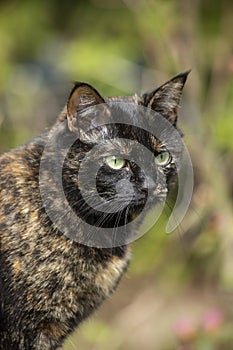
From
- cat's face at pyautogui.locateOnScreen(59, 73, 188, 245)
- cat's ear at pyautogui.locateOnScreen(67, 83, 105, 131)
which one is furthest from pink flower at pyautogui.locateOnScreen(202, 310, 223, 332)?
cat's ear at pyautogui.locateOnScreen(67, 83, 105, 131)

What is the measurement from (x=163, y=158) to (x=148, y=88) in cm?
284

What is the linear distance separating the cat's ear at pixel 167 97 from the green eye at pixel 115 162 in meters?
0.31

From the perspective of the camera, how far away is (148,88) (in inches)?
235

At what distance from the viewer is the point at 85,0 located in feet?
25.1

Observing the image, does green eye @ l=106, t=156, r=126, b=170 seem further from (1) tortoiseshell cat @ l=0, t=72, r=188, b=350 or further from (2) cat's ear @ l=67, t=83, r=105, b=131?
(2) cat's ear @ l=67, t=83, r=105, b=131

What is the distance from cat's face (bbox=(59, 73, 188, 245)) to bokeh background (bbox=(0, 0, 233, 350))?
987mm

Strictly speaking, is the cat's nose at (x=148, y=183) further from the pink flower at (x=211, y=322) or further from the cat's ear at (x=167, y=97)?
the pink flower at (x=211, y=322)

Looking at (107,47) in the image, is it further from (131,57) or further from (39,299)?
(39,299)

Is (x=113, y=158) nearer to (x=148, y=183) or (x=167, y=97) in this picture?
(x=148, y=183)

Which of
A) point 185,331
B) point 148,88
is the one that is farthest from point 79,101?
point 148,88

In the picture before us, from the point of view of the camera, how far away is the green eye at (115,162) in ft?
9.98

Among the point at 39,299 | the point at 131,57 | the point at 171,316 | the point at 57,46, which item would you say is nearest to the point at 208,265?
the point at 171,316

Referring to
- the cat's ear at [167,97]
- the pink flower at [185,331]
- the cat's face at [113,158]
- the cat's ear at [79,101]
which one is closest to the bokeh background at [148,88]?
the pink flower at [185,331]

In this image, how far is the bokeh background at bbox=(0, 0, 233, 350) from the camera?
5.03 metres
